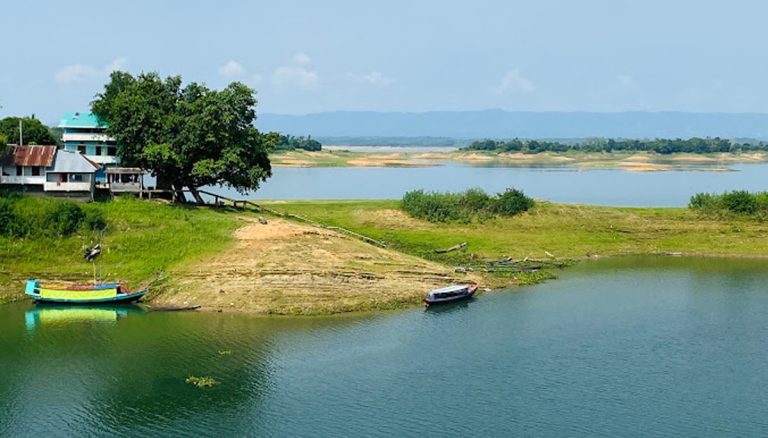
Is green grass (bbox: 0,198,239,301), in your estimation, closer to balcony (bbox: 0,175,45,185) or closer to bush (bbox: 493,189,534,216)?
balcony (bbox: 0,175,45,185)

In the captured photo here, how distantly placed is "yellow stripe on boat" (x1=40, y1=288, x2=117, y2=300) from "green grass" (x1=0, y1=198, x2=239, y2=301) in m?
2.39

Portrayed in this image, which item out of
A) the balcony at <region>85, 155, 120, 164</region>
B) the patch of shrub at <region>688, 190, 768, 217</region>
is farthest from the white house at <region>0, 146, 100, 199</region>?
the patch of shrub at <region>688, 190, 768, 217</region>

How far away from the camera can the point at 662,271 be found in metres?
72.1

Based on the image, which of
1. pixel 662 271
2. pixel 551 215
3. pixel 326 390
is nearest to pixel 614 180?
pixel 551 215

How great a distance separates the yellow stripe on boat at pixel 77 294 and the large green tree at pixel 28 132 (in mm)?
29557

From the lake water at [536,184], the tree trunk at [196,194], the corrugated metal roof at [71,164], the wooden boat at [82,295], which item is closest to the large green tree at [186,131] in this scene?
the tree trunk at [196,194]

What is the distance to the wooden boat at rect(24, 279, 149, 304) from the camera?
56.8 meters

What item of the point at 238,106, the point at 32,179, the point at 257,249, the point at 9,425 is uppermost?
the point at 238,106

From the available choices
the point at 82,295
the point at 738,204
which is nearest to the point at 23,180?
the point at 82,295

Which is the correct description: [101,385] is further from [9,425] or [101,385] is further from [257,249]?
[257,249]

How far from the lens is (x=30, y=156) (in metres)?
67.4

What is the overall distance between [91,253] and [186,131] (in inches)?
541

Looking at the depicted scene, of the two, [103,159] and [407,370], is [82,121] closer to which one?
[103,159]

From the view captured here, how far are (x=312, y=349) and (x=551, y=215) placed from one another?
4563 cm
